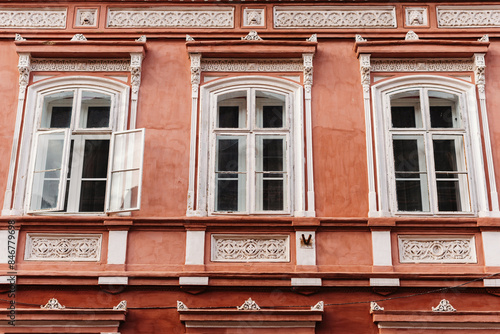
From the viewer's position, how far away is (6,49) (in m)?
9.40

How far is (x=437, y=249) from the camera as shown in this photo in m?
8.25

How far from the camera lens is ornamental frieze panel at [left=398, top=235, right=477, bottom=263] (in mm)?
8211

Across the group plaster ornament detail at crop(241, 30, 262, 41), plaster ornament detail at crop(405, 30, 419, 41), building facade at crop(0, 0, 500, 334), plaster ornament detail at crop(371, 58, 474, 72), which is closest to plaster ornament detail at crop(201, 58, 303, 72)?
building facade at crop(0, 0, 500, 334)

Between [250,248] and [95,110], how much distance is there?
9.47ft

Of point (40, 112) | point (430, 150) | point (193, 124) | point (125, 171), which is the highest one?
point (40, 112)

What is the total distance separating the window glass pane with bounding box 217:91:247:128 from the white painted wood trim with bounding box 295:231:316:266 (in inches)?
68.3

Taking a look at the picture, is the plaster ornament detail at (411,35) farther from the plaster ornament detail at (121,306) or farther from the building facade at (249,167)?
the plaster ornament detail at (121,306)

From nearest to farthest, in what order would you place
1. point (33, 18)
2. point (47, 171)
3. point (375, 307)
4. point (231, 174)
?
point (375, 307) → point (47, 171) → point (231, 174) → point (33, 18)

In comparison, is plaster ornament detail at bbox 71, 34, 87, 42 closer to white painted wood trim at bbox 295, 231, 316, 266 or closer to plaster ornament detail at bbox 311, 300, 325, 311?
white painted wood trim at bbox 295, 231, 316, 266

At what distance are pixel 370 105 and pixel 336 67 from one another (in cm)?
72

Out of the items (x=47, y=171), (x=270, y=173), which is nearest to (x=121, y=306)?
(x=47, y=171)

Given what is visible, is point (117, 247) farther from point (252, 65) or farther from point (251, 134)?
point (252, 65)

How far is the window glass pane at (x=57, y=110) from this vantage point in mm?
9185

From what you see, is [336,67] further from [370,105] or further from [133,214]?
[133,214]
